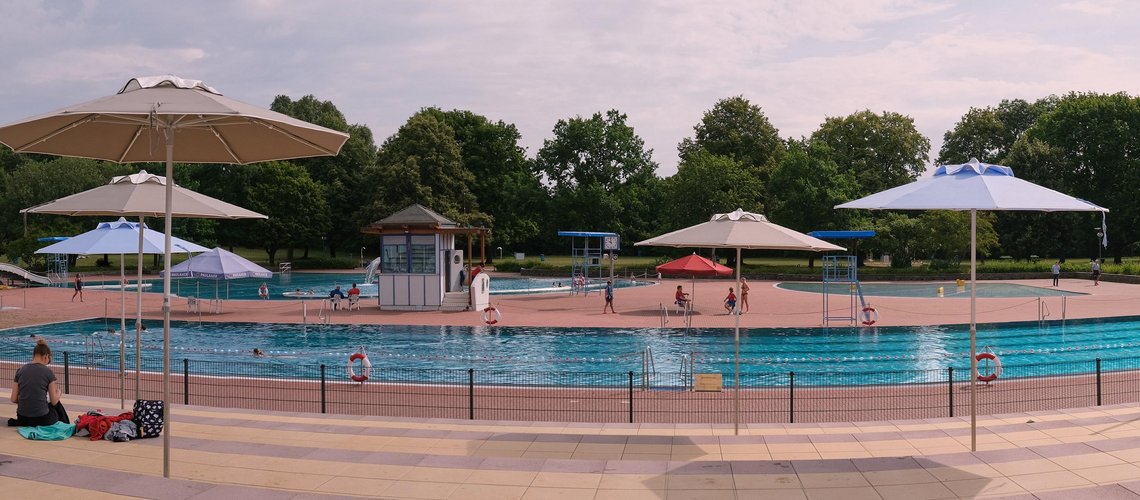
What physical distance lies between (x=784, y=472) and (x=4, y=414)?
10.7 metres

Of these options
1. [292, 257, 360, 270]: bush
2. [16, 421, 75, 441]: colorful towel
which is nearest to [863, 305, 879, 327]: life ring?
[16, 421, 75, 441]: colorful towel

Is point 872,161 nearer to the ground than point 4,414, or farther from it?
farther from it

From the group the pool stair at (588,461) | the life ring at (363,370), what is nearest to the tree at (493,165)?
the life ring at (363,370)

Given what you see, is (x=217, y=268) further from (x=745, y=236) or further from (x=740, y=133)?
(x=740, y=133)

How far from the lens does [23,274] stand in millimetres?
51219

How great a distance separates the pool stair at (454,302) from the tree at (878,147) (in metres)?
48.8

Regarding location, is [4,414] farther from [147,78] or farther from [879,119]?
[879,119]

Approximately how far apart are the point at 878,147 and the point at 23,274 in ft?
221

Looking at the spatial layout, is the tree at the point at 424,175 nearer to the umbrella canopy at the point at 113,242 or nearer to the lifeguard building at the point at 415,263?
the lifeguard building at the point at 415,263

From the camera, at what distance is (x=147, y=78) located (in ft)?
29.7

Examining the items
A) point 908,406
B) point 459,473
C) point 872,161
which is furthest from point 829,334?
point 872,161

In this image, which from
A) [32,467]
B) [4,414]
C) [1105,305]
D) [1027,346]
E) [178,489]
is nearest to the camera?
[178,489]

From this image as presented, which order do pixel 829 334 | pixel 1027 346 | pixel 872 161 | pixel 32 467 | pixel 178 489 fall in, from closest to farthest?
pixel 178 489
pixel 32 467
pixel 1027 346
pixel 829 334
pixel 872 161

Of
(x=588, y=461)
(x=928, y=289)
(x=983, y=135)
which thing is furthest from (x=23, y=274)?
(x=983, y=135)
